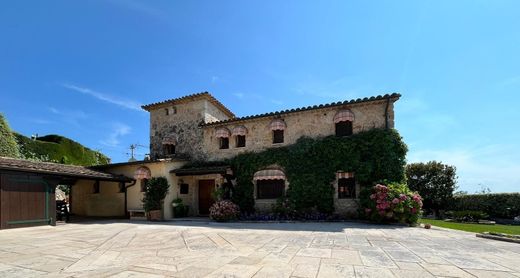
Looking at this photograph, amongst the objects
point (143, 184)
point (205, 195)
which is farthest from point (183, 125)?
point (205, 195)

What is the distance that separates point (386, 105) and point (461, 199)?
1376cm

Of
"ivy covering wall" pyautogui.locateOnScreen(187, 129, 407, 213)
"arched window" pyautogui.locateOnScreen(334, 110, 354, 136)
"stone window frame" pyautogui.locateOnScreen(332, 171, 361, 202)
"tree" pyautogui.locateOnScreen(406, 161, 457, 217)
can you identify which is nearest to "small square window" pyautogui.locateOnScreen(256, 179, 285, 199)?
"ivy covering wall" pyautogui.locateOnScreen(187, 129, 407, 213)

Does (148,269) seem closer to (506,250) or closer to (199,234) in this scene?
(199,234)

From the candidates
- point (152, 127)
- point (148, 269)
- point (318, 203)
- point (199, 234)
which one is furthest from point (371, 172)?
point (152, 127)

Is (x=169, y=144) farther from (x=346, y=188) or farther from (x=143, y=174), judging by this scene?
(x=346, y=188)

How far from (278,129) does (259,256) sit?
11817mm

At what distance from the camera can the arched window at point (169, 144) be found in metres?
21.6

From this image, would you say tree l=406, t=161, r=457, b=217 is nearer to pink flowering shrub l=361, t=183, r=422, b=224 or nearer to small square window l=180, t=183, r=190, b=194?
pink flowering shrub l=361, t=183, r=422, b=224

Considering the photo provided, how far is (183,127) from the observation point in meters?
21.6

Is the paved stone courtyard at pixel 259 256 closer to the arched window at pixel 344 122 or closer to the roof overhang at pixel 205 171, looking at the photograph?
the roof overhang at pixel 205 171

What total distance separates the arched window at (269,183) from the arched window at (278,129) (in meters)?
2.22

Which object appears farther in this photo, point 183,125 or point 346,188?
point 183,125

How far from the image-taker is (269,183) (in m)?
18.2

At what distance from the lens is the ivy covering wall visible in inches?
601
